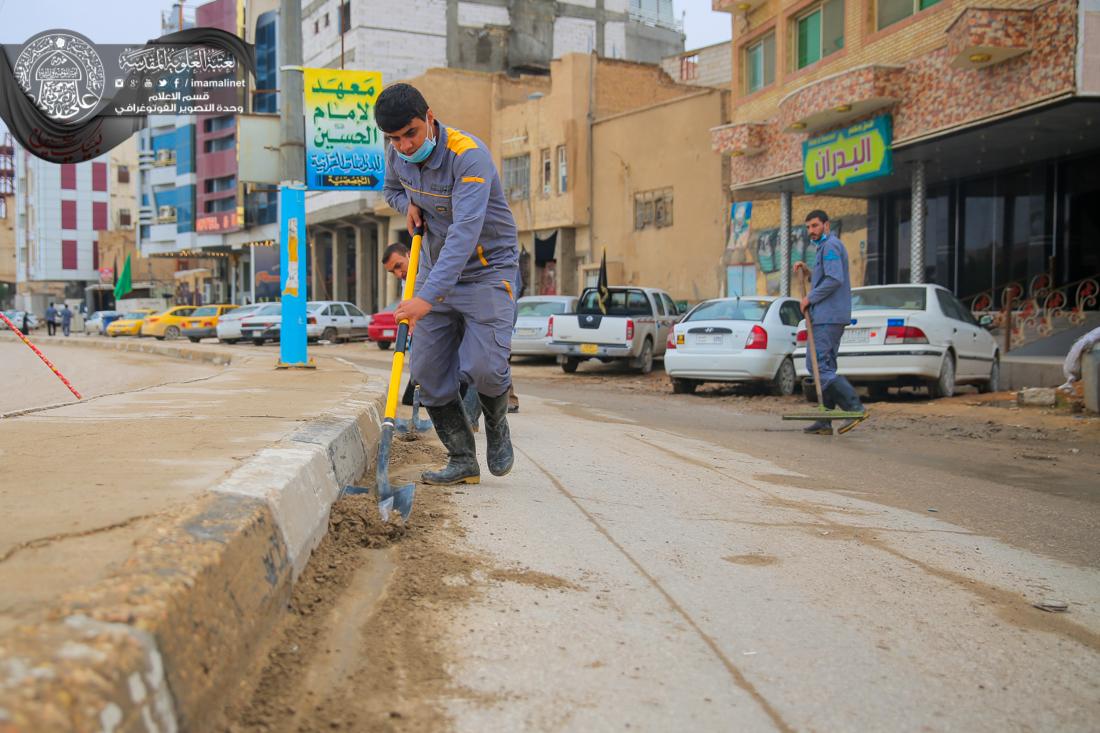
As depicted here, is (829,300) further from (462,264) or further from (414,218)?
(462,264)

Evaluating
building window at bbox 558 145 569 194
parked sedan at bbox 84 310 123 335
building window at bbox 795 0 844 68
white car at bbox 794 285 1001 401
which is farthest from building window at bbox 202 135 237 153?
white car at bbox 794 285 1001 401

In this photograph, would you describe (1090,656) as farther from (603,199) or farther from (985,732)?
(603,199)

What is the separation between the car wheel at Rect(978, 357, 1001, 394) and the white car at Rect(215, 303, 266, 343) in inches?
895

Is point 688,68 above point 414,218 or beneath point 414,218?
above

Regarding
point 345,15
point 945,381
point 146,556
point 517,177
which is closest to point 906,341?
point 945,381

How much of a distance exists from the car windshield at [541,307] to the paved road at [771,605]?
13.8 m

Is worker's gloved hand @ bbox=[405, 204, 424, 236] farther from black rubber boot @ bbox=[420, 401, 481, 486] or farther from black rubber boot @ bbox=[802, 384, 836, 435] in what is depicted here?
black rubber boot @ bbox=[802, 384, 836, 435]

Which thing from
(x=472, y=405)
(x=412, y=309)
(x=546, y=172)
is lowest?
(x=472, y=405)

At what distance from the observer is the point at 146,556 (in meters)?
2.11

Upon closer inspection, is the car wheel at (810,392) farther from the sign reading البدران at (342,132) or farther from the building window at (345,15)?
the building window at (345,15)

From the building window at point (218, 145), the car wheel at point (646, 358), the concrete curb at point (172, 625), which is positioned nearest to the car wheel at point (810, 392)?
the car wheel at point (646, 358)

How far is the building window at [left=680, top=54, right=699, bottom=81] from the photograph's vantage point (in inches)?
1542

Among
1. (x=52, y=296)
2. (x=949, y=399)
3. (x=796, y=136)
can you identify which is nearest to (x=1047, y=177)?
(x=796, y=136)

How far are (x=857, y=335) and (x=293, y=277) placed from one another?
6.91 metres
